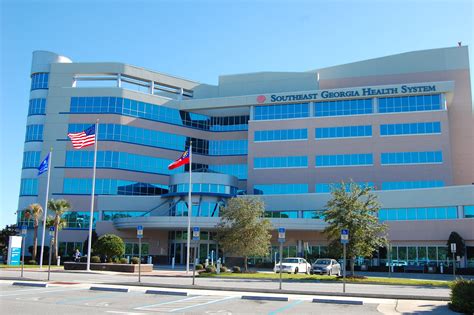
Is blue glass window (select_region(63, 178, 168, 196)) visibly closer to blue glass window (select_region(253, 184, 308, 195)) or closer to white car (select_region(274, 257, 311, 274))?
blue glass window (select_region(253, 184, 308, 195))

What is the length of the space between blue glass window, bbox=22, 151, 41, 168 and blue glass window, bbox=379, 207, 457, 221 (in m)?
39.8

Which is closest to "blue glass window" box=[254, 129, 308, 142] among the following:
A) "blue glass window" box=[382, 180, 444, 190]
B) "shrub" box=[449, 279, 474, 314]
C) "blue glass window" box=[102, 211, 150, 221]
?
"blue glass window" box=[382, 180, 444, 190]

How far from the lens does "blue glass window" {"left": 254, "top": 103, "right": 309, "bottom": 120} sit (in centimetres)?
6075

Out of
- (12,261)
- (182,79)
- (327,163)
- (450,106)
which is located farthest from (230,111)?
(12,261)

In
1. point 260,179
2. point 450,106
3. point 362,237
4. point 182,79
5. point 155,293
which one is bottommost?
point 155,293

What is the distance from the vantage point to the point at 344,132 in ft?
191

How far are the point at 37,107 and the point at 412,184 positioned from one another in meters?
44.9

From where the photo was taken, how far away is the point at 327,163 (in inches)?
2290

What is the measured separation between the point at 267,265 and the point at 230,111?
23601 millimetres

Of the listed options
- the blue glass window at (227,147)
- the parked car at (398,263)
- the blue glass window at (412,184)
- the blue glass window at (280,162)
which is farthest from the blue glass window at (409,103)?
the blue glass window at (227,147)

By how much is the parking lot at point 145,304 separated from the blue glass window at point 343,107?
137 feet

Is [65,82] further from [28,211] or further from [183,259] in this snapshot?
[183,259]

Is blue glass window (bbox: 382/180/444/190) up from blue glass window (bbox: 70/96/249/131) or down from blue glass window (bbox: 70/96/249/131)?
down

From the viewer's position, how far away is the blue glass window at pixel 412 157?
180ft
